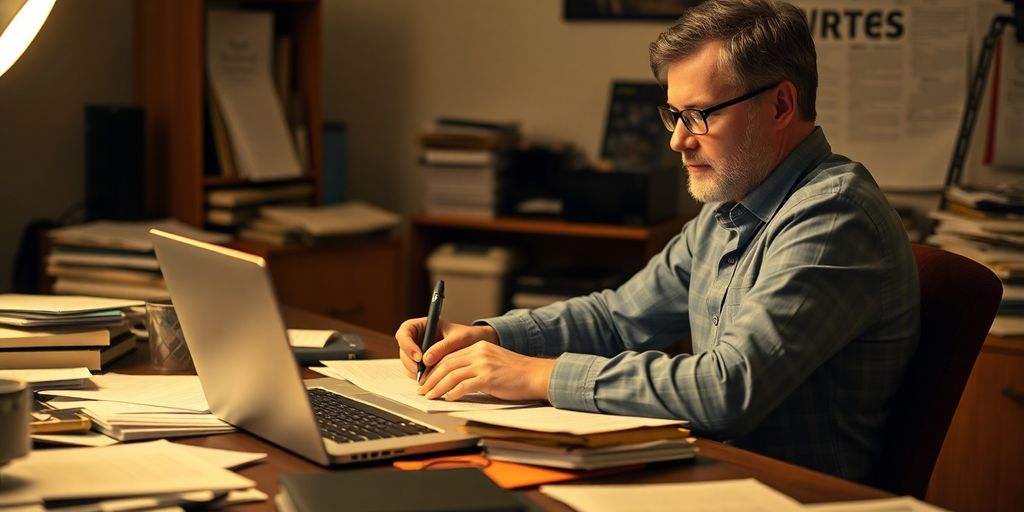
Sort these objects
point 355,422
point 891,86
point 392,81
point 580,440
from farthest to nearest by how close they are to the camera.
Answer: point 392,81, point 891,86, point 355,422, point 580,440

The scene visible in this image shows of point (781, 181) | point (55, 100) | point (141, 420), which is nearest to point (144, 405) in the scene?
point (141, 420)

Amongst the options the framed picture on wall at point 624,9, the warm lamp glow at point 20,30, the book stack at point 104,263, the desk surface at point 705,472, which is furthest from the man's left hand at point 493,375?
the framed picture on wall at point 624,9

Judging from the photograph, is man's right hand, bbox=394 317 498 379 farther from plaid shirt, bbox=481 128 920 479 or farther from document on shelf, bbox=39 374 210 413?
document on shelf, bbox=39 374 210 413

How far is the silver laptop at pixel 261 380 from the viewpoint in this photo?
1.20 metres

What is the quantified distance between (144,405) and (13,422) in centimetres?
36

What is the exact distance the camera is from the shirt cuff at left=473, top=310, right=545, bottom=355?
1784mm

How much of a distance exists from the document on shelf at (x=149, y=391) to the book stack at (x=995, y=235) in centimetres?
173

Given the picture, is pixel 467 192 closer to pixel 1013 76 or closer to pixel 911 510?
pixel 1013 76

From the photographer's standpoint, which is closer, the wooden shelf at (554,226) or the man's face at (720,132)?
the man's face at (720,132)

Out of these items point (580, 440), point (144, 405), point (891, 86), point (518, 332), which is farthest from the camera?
point (891, 86)

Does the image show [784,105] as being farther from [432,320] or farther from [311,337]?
[311,337]

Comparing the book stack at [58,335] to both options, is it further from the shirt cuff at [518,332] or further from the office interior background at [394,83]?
the office interior background at [394,83]

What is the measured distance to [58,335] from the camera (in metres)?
1.65

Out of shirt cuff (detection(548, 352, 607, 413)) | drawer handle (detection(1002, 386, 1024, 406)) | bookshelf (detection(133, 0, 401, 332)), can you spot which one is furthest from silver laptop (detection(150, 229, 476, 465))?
bookshelf (detection(133, 0, 401, 332))
